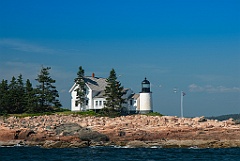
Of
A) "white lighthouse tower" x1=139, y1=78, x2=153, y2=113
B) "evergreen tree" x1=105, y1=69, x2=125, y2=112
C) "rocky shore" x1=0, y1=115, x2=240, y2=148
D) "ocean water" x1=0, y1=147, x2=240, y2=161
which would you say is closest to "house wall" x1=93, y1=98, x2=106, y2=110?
"evergreen tree" x1=105, y1=69, x2=125, y2=112

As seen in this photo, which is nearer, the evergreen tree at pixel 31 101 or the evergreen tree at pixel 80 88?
the evergreen tree at pixel 31 101

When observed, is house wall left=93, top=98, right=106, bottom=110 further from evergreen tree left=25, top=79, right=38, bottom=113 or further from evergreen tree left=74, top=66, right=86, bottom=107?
evergreen tree left=25, top=79, right=38, bottom=113

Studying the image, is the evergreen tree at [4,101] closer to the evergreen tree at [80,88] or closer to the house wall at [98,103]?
the evergreen tree at [80,88]

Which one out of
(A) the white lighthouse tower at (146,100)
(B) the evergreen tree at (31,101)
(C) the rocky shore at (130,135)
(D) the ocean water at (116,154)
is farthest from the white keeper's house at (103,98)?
(D) the ocean water at (116,154)

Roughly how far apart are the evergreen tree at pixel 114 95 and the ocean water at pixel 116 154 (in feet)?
77.7

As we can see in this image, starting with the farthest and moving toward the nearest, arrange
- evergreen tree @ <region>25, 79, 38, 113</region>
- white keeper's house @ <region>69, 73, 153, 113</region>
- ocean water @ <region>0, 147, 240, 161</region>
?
1. white keeper's house @ <region>69, 73, 153, 113</region>
2. evergreen tree @ <region>25, 79, 38, 113</region>
3. ocean water @ <region>0, 147, 240, 161</region>

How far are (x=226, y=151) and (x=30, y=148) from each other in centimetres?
1742

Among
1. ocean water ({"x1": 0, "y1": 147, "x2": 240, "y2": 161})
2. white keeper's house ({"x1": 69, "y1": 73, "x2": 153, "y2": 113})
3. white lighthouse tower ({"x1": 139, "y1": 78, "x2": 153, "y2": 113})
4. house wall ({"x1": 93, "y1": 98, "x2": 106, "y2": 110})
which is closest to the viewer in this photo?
ocean water ({"x1": 0, "y1": 147, "x2": 240, "y2": 161})

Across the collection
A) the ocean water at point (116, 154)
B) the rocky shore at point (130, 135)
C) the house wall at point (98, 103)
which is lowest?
the ocean water at point (116, 154)

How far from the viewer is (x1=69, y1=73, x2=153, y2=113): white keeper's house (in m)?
66.1

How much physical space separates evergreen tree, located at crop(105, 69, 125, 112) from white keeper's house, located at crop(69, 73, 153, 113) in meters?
3.30

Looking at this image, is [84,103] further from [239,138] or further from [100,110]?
[239,138]

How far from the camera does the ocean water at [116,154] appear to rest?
32.1 meters

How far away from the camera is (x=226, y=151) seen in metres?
35.8
